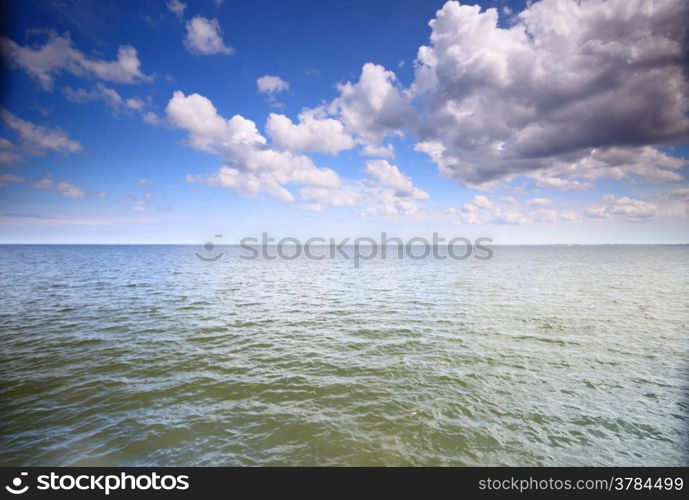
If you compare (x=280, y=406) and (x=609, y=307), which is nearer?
(x=280, y=406)

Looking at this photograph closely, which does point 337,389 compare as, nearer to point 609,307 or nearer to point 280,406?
point 280,406

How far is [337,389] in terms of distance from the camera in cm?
1088

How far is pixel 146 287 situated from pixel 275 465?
118 feet

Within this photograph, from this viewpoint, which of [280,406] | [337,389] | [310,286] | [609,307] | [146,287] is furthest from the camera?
[310,286]

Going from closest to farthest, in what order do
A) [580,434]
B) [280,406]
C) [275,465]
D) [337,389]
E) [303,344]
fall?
[275,465], [580,434], [280,406], [337,389], [303,344]

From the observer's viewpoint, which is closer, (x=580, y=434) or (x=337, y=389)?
(x=580, y=434)
